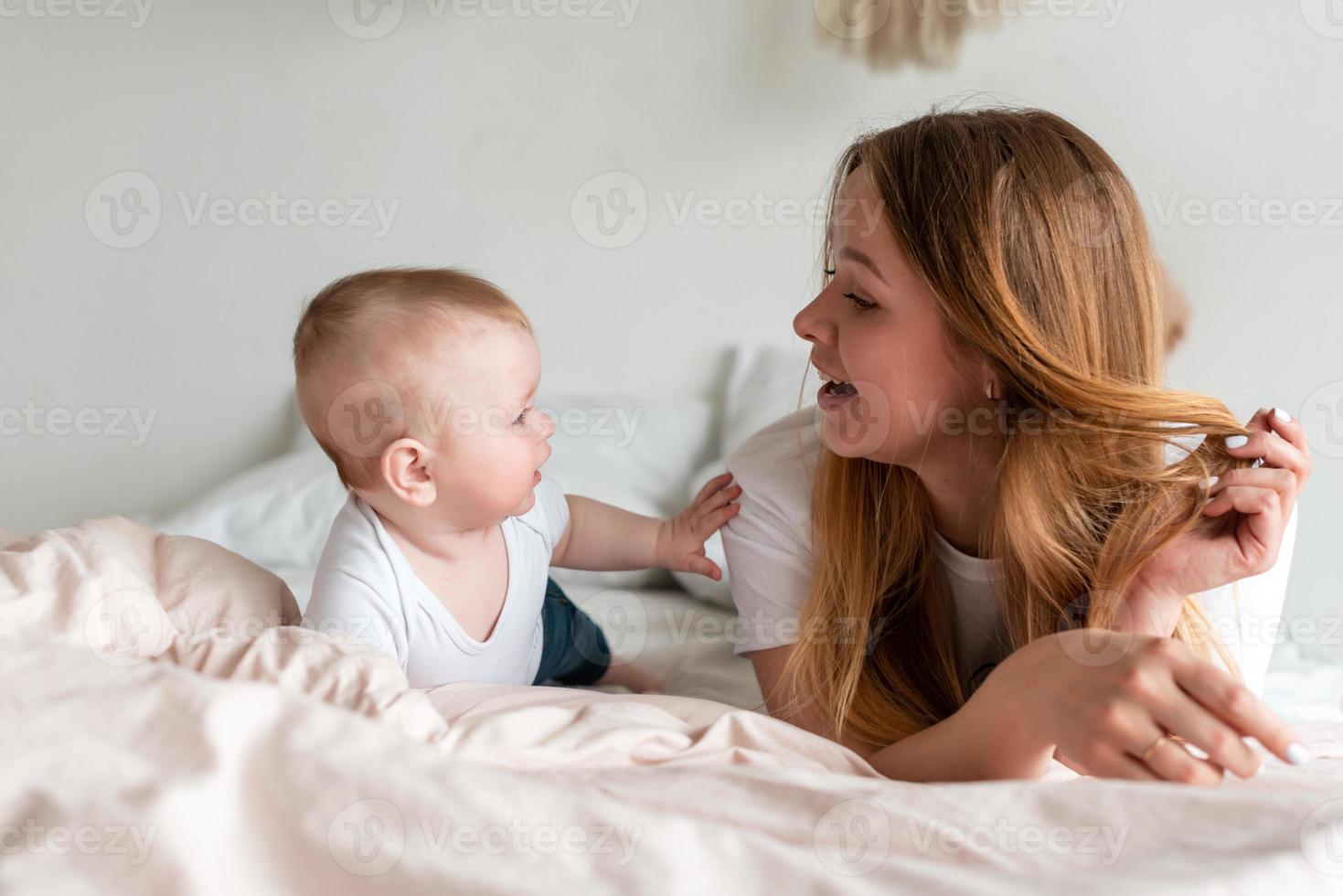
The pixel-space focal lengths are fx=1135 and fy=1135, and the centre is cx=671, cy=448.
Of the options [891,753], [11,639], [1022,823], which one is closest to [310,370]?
[11,639]

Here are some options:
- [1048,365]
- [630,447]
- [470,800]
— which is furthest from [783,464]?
[630,447]

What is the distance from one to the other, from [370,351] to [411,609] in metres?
0.26

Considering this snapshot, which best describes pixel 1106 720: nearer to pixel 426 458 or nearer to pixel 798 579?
pixel 798 579

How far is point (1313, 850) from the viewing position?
2.18 ft

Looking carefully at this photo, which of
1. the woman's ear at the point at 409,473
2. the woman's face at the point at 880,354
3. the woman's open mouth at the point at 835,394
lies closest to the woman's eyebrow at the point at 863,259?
the woman's face at the point at 880,354

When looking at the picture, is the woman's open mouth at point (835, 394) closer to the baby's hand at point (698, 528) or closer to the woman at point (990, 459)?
the woman at point (990, 459)

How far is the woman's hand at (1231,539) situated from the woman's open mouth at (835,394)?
308 millimetres

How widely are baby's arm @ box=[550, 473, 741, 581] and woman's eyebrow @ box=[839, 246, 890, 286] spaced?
307mm

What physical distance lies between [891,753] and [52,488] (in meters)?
2.06

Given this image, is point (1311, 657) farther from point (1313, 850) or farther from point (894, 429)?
point (1313, 850)

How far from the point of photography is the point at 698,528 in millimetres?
1279

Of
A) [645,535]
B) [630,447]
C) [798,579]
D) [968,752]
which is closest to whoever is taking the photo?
[968,752]

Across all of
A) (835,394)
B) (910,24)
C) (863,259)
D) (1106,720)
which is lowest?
(1106,720)

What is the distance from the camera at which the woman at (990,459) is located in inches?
39.1
